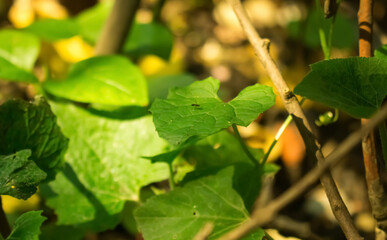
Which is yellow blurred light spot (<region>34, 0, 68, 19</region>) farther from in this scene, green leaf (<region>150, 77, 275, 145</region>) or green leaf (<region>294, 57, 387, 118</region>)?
green leaf (<region>294, 57, 387, 118</region>)

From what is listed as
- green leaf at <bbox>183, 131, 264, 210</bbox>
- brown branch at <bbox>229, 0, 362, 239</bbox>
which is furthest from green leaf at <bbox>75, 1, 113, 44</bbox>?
brown branch at <bbox>229, 0, 362, 239</bbox>

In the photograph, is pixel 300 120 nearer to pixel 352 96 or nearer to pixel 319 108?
pixel 352 96

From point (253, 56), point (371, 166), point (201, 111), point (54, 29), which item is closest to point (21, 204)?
point (54, 29)

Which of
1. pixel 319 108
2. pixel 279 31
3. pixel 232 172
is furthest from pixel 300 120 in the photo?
pixel 279 31

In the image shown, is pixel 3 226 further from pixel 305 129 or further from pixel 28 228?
pixel 305 129

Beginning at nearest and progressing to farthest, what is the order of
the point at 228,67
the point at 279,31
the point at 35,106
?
the point at 35,106
the point at 228,67
the point at 279,31

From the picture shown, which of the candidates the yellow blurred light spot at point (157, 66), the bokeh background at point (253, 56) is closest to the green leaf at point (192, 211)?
the bokeh background at point (253, 56)

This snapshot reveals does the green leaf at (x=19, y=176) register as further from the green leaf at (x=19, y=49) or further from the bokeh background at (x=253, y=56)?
the green leaf at (x=19, y=49)
